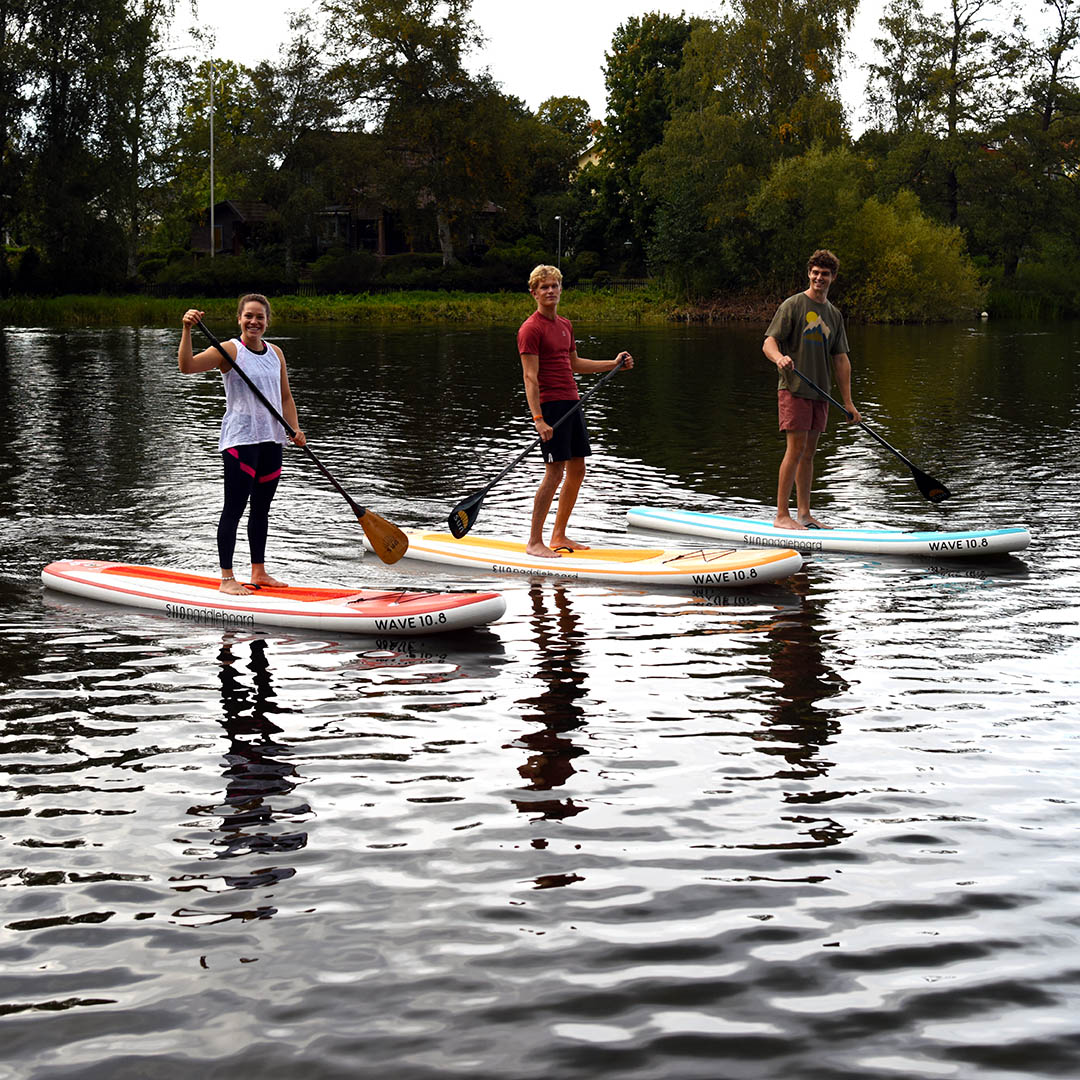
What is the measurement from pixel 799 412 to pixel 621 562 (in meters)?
2.18

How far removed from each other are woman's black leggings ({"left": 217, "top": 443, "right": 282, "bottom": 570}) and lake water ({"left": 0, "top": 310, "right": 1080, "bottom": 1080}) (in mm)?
707

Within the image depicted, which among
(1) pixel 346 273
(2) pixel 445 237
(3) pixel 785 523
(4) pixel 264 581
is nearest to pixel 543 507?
(3) pixel 785 523

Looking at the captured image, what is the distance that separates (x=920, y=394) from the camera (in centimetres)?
2567

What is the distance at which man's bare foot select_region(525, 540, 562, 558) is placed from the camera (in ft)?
33.6

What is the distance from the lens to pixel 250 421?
8.36 metres

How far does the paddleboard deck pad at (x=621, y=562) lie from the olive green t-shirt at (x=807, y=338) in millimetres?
1781

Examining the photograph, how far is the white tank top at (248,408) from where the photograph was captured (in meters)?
8.34

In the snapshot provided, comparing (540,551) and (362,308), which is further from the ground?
(362,308)

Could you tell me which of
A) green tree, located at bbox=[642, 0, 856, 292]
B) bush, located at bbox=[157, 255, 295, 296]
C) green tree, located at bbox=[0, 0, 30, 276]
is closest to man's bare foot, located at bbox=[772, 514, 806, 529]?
green tree, located at bbox=[0, 0, 30, 276]

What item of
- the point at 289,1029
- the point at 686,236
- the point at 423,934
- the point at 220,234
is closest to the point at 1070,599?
the point at 423,934

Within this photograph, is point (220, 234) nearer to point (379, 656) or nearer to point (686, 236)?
point (686, 236)

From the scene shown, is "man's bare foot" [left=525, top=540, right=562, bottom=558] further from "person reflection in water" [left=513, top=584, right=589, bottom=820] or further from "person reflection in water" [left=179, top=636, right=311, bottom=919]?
"person reflection in water" [left=179, top=636, right=311, bottom=919]

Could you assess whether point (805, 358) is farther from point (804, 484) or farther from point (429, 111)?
point (429, 111)

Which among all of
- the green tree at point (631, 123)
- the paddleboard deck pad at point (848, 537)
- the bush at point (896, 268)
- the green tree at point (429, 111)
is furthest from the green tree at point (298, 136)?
the paddleboard deck pad at point (848, 537)
